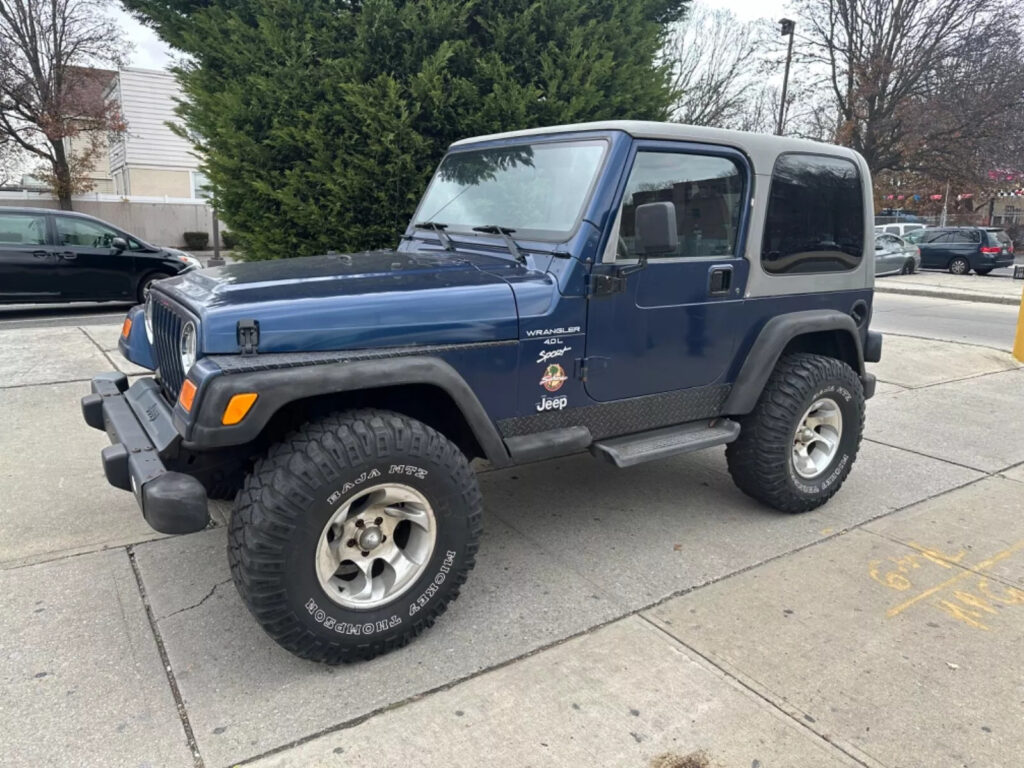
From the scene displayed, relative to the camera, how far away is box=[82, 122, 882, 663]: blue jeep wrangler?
2477 mm

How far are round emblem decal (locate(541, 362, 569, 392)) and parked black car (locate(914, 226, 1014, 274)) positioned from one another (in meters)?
23.6

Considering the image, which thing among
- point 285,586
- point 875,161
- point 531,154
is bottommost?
point 285,586

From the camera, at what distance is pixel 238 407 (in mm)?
2344

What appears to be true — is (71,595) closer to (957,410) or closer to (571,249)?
(571,249)

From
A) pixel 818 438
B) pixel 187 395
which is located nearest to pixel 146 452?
pixel 187 395

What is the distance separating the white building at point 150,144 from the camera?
28.3 m

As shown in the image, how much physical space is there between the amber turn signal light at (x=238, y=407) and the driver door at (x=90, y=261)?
966cm

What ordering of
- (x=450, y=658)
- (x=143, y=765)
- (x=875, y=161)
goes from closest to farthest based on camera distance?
(x=143, y=765) < (x=450, y=658) < (x=875, y=161)

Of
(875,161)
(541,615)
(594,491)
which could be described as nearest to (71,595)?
(541,615)

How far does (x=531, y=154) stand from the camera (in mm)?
3590

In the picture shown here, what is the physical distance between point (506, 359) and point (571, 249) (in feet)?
1.84

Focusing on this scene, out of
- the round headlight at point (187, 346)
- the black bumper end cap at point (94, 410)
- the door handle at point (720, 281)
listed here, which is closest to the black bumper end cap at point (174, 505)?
the round headlight at point (187, 346)

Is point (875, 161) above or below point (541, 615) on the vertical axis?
above

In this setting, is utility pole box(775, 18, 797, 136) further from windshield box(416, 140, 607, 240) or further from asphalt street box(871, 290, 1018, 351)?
windshield box(416, 140, 607, 240)
